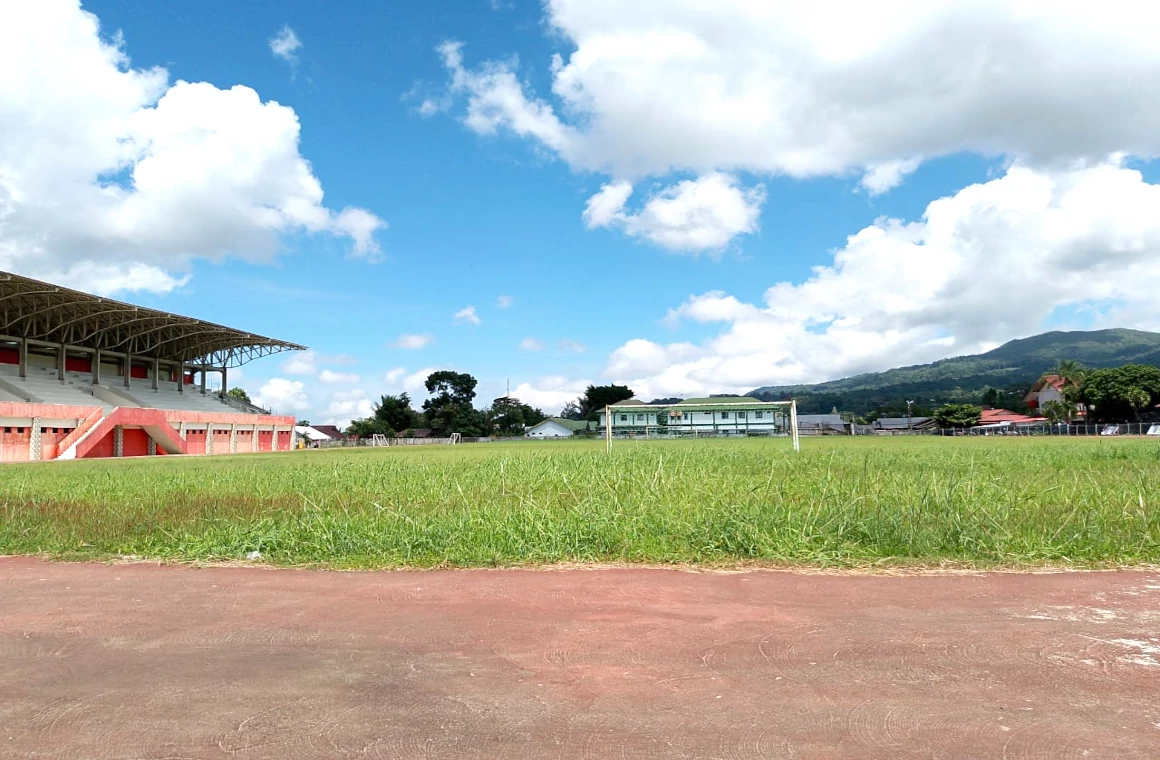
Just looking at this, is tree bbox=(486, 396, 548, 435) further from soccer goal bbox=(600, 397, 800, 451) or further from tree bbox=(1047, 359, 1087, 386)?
tree bbox=(1047, 359, 1087, 386)

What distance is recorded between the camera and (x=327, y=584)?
278 inches

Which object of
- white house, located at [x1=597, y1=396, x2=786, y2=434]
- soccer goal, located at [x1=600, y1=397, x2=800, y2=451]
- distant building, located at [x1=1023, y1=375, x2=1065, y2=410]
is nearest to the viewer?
soccer goal, located at [x1=600, y1=397, x2=800, y2=451]

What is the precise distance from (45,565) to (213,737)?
6681mm

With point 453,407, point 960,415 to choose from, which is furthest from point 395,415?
point 960,415

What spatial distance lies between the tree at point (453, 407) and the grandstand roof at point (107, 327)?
35.1 m

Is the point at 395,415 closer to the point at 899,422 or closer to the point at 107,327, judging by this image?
the point at 107,327

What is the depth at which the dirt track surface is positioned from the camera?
345 cm

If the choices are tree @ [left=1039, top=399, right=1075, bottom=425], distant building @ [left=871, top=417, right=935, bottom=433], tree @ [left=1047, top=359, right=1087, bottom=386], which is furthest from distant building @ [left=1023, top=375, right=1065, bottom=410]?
tree @ [left=1039, top=399, right=1075, bottom=425]

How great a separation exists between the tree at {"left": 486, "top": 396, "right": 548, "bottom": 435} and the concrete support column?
66.8 m

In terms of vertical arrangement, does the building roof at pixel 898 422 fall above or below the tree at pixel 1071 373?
below

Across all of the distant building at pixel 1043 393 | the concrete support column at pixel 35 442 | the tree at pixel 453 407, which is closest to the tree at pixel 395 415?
the tree at pixel 453 407

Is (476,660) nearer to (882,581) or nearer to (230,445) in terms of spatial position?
(882,581)

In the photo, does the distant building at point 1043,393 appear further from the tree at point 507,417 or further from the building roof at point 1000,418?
the tree at point 507,417

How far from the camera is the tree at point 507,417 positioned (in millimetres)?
108606
